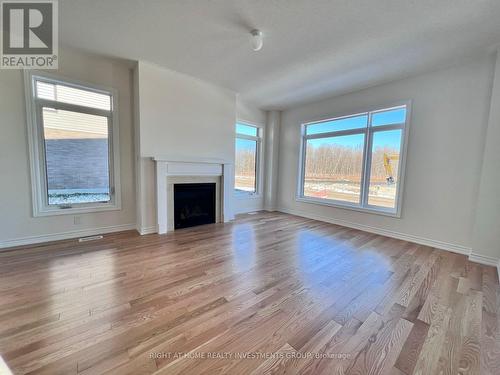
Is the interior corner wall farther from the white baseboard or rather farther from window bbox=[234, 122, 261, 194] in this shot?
the white baseboard

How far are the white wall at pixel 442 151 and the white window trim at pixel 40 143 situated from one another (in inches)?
183

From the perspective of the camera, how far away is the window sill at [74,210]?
9.82 feet

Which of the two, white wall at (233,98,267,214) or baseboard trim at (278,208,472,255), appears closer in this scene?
baseboard trim at (278,208,472,255)

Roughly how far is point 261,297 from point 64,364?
1.36 meters

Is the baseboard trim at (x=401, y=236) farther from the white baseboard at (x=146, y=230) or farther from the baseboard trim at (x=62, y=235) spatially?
the baseboard trim at (x=62, y=235)

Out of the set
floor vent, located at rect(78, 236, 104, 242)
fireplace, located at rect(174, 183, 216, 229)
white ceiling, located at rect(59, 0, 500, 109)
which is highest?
white ceiling, located at rect(59, 0, 500, 109)

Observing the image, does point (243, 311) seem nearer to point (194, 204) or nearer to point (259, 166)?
point (194, 204)

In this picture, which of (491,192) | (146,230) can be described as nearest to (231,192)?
(146,230)

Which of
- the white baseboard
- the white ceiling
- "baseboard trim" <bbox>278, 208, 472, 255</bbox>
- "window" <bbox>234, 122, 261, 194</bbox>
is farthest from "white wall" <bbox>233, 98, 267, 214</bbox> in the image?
the white baseboard

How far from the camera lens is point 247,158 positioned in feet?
17.9

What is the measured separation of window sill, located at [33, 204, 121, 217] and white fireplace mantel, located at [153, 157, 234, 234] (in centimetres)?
79

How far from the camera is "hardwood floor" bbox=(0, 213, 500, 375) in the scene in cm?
126

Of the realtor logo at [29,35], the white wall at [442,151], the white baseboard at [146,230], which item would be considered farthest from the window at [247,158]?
the realtor logo at [29,35]

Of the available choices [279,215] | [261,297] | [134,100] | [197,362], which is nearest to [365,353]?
[261,297]
